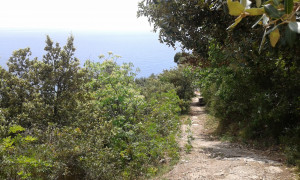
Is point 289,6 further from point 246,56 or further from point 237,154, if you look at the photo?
point 237,154

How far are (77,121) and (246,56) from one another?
8.69 meters

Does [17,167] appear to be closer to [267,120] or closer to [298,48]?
[298,48]

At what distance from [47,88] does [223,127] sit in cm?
914

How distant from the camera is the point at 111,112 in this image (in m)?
9.47

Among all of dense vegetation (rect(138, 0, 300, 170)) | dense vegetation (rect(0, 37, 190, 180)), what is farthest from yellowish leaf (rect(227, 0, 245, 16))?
dense vegetation (rect(0, 37, 190, 180))

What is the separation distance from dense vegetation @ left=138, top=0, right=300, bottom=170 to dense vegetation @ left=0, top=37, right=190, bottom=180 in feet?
7.82

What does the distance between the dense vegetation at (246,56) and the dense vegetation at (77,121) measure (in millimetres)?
2384

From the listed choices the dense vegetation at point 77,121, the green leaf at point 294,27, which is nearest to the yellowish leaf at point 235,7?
the green leaf at point 294,27

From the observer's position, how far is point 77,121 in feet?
38.1

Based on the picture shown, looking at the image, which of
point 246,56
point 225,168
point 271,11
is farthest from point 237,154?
point 271,11

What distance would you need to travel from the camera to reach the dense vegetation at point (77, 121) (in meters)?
5.59

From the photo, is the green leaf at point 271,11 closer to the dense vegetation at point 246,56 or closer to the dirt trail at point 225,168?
the dense vegetation at point 246,56

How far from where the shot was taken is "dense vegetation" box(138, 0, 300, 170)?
1.55 metres

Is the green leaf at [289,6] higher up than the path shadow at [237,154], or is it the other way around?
the green leaf at [289,6]
